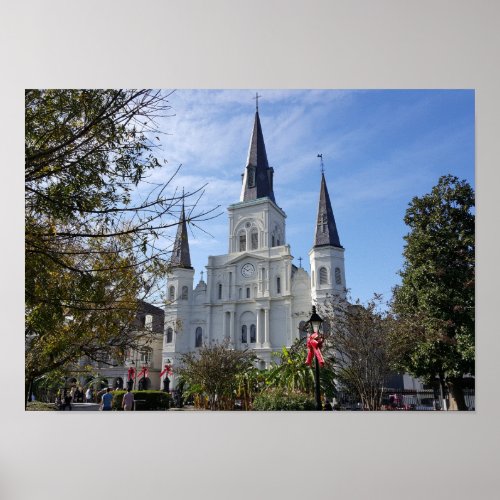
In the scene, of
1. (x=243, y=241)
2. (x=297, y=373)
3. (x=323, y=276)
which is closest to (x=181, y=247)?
(x=243, y=241)

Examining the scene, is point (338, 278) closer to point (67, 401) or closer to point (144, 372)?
point (144, 372)

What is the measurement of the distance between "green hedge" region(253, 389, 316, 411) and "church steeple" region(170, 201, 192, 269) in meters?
1.23

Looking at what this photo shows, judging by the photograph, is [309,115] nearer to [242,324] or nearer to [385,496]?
[242,324]

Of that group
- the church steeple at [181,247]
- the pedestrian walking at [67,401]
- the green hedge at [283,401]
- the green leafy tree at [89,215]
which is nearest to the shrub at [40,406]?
the pedestrian walking at [67,401]

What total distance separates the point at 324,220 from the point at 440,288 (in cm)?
111

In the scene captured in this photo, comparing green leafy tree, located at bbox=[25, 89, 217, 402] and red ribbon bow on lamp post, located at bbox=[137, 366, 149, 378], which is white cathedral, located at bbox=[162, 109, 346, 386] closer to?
red ribbon bow on lamp post, located at bbox=[137, 366, 149, 378]

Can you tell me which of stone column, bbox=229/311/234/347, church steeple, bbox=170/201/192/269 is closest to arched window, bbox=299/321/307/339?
stone column, bbox=229/311/234/347

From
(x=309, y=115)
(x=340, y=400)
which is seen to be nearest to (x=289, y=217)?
(x=309, y=115)

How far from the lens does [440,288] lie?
4402 mm

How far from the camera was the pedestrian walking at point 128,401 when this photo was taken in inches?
162

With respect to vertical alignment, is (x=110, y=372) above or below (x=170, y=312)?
below

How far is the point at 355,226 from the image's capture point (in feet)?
14.3

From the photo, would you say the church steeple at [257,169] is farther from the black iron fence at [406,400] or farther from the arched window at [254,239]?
the black iron fence at [406,400]

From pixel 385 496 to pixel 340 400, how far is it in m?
0.74
